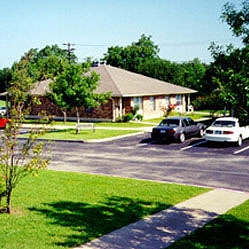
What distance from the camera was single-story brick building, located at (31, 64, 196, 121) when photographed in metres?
38.5

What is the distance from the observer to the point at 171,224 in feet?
33.4

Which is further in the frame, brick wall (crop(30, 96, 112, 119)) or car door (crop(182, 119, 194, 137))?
brick wall (crop(30, 96, 112, 119))

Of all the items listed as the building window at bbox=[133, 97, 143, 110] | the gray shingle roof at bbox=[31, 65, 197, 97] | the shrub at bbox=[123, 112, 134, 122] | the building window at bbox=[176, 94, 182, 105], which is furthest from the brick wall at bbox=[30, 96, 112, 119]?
the building window at bbox=[176, 94, 182, 105]

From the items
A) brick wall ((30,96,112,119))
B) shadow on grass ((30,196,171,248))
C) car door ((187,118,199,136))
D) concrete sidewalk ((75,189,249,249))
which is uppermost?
brick wall ((30,96,112,119))

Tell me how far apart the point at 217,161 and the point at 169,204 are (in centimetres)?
784

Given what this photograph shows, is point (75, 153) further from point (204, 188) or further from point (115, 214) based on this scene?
point (115, 214)

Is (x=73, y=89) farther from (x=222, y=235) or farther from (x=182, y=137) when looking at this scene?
(x=222, y=235)

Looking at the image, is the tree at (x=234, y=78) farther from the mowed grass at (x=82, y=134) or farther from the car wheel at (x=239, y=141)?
the mowed grass at (x=82, y=134)

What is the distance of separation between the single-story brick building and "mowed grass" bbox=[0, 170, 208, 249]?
22.7 m

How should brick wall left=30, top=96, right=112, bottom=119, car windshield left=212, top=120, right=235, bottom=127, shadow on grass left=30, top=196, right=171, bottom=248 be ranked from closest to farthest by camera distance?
shadow on grass left=30, top=196, right=171, bottom=248
car windshield left=212, top=120, right=235, bottom=127
brick wall left=30, top=96, right=112, bottom=119

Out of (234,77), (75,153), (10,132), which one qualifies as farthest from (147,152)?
(234,77)

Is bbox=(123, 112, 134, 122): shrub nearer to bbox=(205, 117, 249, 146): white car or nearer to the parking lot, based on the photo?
the parking lot

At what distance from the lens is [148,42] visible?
97.2 metres

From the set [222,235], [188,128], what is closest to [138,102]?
[188,128]
